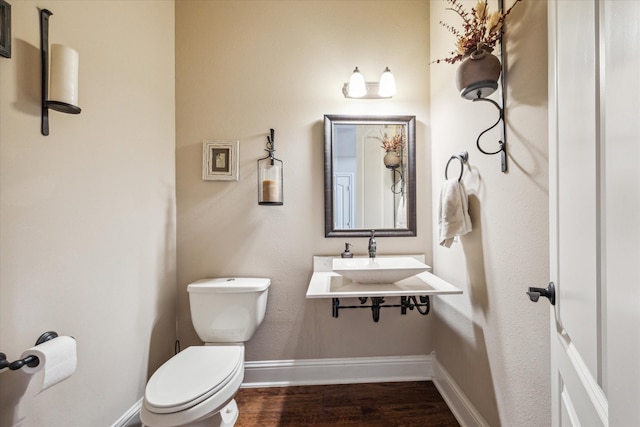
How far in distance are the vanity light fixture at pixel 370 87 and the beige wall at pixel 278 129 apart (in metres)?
0.07

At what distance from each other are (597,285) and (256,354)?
1.81 meters

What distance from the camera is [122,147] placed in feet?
4.54

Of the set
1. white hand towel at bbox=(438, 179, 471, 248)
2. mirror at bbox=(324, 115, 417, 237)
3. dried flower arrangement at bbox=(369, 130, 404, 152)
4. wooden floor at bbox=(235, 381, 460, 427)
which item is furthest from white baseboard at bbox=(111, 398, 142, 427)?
dried flower arrangement at bbox=(369, 130, 404, 152)

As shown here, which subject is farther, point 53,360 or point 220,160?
point 220,160

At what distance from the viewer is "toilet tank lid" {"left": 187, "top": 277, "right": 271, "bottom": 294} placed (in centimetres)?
161

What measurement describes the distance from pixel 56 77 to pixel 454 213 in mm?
1721

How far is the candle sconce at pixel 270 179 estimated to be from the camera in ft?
5.64

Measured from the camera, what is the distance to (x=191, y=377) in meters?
1.23

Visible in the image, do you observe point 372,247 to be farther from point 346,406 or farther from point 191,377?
point 191,377

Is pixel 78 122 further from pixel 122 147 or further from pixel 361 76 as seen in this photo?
pixel 361 76


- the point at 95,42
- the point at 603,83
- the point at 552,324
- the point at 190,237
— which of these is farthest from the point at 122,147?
the point at 552,324

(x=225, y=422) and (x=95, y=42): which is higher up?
(x=95, y=42)

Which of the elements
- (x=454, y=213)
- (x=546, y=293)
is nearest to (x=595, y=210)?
(x=546, y=293)

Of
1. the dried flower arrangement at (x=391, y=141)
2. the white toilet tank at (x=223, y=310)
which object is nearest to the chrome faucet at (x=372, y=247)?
the dried flower arrangement at (x=391, y=141)
